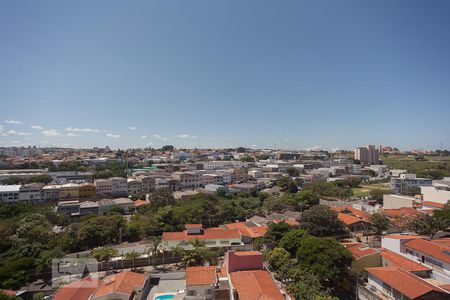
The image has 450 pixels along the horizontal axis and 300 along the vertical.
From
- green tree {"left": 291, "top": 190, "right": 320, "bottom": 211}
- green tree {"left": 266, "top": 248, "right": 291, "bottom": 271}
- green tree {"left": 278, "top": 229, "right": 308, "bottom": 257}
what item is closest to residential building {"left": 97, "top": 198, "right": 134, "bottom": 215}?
green tree {"left": 291, "top": 190, "right": 320, "bottom": 211}

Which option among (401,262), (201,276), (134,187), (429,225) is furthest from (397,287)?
(134,187)

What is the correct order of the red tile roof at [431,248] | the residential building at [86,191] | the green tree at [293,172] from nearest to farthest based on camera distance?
the red tile roof at [431,248], the residential building at [86,191], the green tree at [293,172]

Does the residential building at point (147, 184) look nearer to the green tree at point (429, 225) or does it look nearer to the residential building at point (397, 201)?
the residential building at point (397, 201)

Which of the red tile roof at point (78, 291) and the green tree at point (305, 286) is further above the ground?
the green tree at point (305, 286)

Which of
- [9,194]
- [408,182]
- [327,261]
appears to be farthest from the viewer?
→ [408,182]

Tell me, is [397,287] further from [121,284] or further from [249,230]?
[121,284]

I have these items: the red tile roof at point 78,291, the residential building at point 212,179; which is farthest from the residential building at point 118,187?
the red tile roof at point 78,291

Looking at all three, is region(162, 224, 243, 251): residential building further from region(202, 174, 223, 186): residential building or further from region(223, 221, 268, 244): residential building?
region(202, 174, 223, 186): residential building
